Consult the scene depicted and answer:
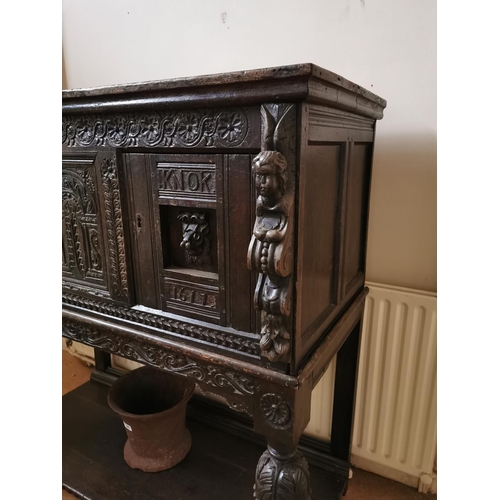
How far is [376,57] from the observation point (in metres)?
1.07

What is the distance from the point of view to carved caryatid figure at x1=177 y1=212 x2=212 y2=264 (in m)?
0.80

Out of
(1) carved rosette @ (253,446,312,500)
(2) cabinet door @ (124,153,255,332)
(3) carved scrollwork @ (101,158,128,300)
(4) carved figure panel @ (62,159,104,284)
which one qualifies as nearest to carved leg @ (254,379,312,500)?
(1) carved rosette @ (253,446,312,500)

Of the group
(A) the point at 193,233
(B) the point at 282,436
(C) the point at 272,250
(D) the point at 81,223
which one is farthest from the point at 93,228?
(B) the point at 282,436

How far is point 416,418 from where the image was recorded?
1.20 meters

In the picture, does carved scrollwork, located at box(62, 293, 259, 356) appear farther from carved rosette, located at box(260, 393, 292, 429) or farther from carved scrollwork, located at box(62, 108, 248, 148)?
carved scrollwork, located at box(62, 108, 248, 148)

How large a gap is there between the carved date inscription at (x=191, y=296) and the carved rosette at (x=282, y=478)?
316 mm

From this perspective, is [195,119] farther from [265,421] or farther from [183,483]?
[183,483]

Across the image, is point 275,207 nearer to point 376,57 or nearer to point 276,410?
point 276,410

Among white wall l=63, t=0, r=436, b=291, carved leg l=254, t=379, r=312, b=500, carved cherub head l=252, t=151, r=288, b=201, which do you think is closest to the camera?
carved cherub head l=252, t=151, r=288, b=201

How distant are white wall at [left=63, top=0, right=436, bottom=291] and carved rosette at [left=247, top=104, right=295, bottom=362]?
60 cm

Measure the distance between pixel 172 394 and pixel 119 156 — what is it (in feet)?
3.26

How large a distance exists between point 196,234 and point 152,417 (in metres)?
0.75
